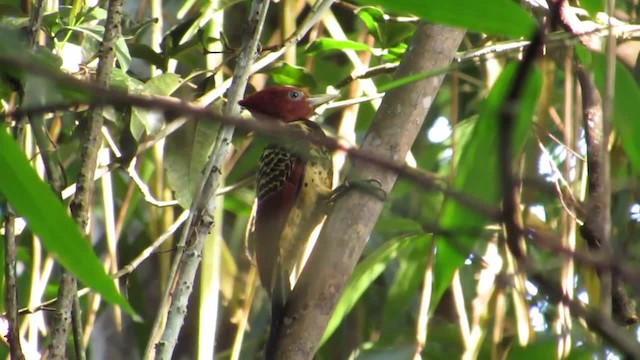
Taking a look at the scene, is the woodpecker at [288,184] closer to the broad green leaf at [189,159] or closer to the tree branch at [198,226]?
the broad green leaf at [189,159]

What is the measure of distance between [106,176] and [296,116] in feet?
2.56

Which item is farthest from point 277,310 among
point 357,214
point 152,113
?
point 152,113

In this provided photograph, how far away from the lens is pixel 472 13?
0.89 meters

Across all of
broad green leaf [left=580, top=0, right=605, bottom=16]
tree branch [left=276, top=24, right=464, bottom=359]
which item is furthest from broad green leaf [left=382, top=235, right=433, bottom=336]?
broad green leaf [left=580, top=0, right=605, bottom=16]

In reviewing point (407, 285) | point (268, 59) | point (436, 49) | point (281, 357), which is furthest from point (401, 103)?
point (407, 285)

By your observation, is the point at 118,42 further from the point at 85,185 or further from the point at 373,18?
the point at 373,18

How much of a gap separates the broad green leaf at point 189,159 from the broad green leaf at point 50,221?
840mm

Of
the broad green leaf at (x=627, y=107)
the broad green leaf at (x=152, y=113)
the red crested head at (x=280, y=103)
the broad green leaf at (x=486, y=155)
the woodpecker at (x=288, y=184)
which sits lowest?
the woodpecker at (x=288, y=184)

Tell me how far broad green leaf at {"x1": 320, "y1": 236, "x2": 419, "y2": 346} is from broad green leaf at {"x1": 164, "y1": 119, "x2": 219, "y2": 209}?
14.5 inches

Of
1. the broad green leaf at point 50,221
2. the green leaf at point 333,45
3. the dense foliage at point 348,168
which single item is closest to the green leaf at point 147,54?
the dense foliage at point 348,168

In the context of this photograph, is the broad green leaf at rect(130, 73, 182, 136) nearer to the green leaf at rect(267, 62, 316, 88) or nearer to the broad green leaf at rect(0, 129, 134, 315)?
the green leaf at rect(267, 62, 316, 88)

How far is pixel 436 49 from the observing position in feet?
5.42

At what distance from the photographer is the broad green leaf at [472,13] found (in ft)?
2.85

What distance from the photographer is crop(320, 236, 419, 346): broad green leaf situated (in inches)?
78.5
